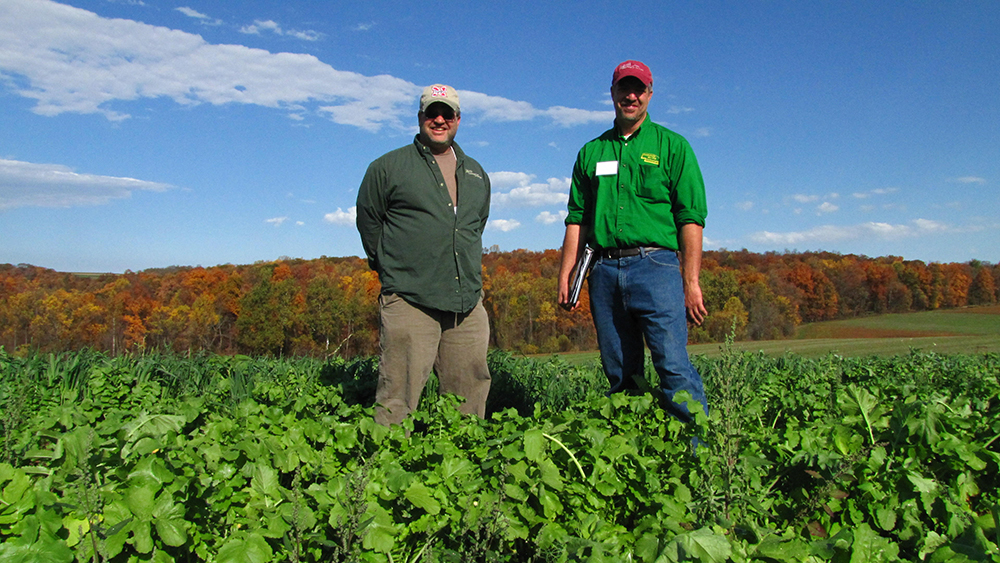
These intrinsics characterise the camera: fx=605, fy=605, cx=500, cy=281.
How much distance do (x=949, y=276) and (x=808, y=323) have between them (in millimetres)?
11040

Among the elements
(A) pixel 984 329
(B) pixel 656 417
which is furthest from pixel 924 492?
(A) pixel 984 329

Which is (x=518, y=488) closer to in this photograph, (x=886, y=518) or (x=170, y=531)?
(x=170, y=531)

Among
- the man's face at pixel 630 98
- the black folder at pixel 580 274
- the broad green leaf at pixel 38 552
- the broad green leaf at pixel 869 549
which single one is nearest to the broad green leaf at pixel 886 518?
the broad green leaf at pixel 869 549

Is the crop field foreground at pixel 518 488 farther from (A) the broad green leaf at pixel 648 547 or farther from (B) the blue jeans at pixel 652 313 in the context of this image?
(B) the blue jeans at pixel 652 313

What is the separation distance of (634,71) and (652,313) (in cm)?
123

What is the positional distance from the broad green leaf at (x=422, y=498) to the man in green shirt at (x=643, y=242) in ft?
5.00

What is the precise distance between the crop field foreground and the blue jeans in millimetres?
415

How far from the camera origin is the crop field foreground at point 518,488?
5.10 ft

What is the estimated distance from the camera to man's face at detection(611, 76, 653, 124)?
3139 mm

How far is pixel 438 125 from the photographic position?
3.37m

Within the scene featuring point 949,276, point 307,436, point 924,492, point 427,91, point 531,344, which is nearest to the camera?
point 924,492

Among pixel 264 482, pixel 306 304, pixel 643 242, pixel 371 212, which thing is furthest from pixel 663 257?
pixel 306 304

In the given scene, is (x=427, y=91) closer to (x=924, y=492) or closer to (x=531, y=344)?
(x=924, y=492)

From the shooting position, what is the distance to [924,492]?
1.96 meters
